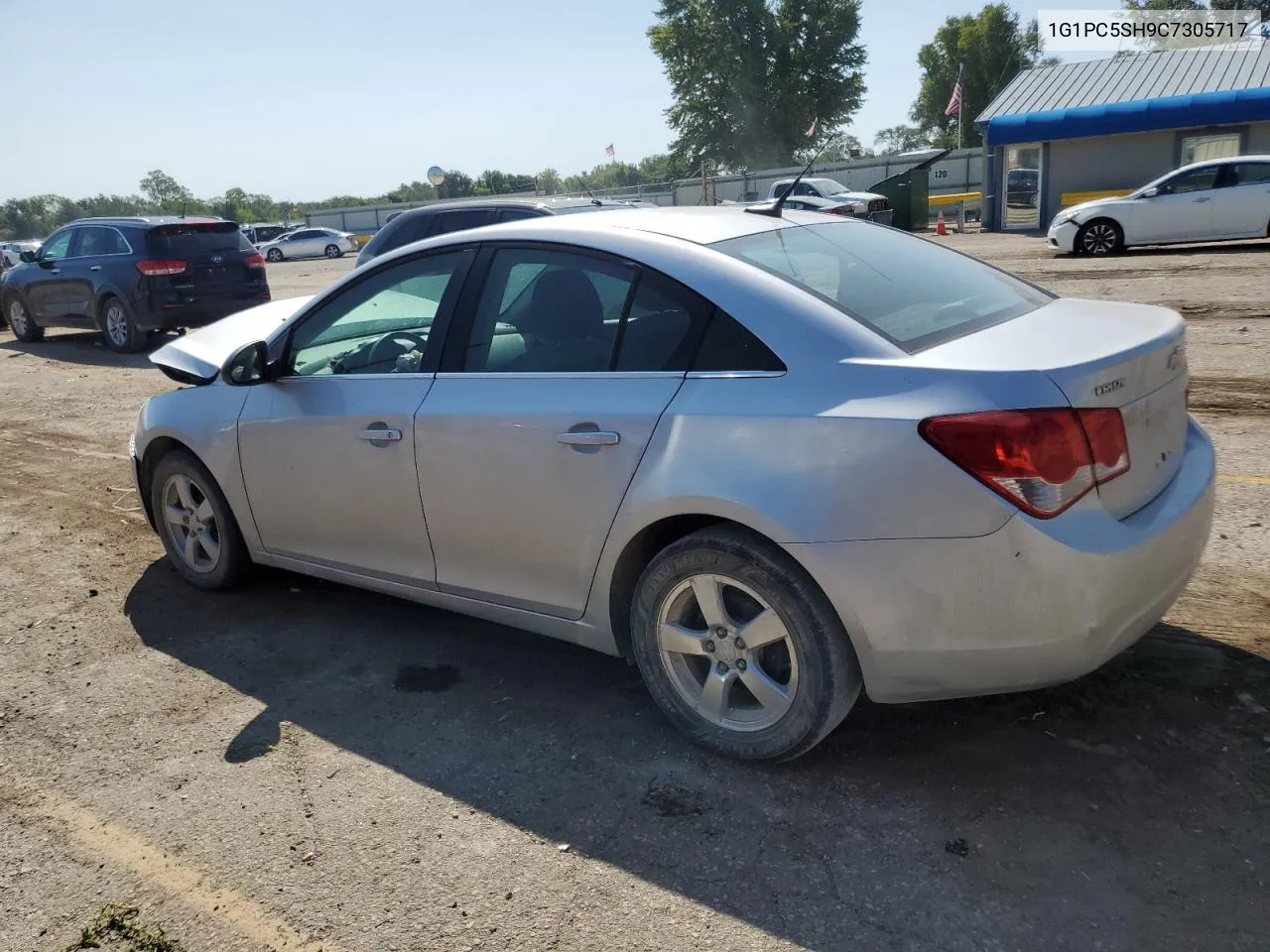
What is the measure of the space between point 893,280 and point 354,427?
6.70 ft

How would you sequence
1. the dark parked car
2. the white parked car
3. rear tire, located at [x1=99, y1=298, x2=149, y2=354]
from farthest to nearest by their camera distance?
the white parked car
rear tire, located at [x1=99, y1=298, x2=149, y2=354]
the dark parked car

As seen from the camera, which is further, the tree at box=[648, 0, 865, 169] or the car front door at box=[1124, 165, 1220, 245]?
the tree at box=[648, 0, 865, 169]

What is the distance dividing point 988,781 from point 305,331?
122 inches

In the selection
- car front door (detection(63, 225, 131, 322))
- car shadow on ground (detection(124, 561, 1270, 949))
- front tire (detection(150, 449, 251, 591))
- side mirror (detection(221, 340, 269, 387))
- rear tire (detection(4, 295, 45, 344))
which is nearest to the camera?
car shadow on ground (detection(124, 561, 1270, 949))

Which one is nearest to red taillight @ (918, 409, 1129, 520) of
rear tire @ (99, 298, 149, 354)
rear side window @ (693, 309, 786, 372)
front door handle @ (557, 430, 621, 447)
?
rear side window @ (693, 309, 786, 372)

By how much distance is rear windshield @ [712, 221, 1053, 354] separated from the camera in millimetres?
3172

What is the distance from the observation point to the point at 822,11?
66875 millimetres

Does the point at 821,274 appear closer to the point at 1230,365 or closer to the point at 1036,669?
the point at 1036,669

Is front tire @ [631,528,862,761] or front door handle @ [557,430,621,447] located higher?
front door handle @ [557,430,621,447]

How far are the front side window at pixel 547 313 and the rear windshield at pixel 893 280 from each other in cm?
42

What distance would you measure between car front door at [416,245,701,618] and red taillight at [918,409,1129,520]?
0.88 metres

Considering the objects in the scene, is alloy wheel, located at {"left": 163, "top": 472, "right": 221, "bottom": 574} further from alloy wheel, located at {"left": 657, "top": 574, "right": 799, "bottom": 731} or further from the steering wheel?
alloy wheel, located at {"left": 657, "top": 574, "right": 799, "bottom": 731}

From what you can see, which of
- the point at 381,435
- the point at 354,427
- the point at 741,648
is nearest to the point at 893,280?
the point at 741,648

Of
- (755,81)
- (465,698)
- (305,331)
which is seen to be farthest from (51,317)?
(755,81)
